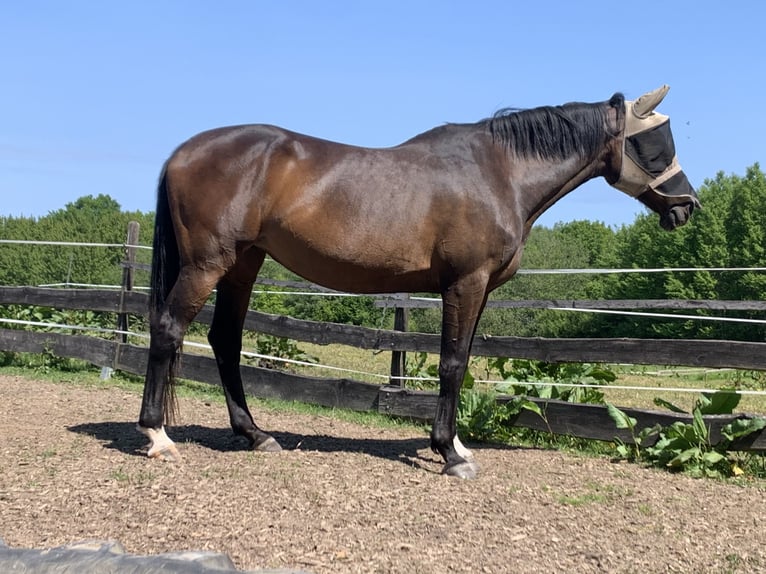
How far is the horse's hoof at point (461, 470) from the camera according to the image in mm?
4840

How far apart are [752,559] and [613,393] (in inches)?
477

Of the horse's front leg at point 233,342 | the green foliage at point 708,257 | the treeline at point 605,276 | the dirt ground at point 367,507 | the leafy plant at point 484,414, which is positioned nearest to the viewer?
the dirt ground at point 367,507

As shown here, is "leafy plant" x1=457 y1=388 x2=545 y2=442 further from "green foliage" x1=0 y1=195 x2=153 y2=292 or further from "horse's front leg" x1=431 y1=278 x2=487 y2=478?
"green foliage" x1=0 y1=195 x2=153 y2=292

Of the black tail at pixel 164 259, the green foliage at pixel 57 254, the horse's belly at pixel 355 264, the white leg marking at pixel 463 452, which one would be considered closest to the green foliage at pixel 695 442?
the white leg marking at pixel 463 452

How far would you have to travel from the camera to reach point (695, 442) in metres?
5.52

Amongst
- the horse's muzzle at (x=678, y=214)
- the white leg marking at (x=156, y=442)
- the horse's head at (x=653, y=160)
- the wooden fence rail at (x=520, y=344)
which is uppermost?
the horse's head at (x=653, y=160)

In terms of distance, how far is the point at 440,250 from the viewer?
4980 mm

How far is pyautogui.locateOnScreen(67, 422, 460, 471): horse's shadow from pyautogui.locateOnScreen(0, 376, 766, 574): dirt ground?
0.07ft

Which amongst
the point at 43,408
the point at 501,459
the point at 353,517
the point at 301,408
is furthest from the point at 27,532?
the point at 301,408

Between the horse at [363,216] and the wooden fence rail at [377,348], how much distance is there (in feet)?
4.54

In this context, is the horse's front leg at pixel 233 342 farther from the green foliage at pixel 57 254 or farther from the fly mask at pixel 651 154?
the green foliage at pixel 57 254

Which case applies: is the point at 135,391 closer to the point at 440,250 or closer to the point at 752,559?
the point at 440,250

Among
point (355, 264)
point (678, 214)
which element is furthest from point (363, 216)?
point (678, 214)

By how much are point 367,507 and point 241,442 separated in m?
1.96
